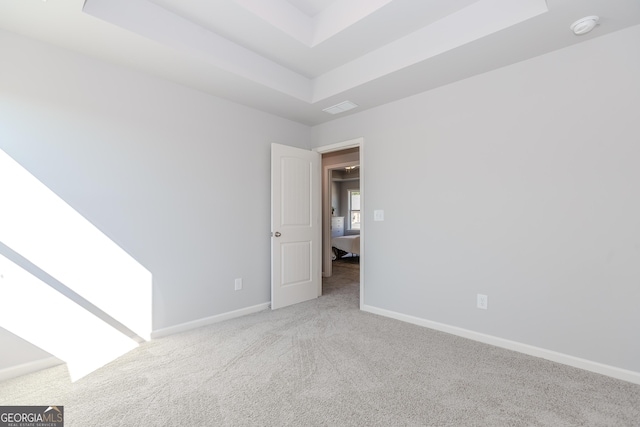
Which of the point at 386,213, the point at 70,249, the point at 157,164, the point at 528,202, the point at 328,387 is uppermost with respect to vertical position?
the point at 157,164

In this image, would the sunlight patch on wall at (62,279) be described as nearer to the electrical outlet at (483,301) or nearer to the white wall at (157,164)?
the white wall at (157,164)

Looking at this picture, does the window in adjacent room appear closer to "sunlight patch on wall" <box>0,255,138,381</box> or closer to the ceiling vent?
the ceiling vent

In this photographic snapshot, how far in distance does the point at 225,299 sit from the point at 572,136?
3555mm

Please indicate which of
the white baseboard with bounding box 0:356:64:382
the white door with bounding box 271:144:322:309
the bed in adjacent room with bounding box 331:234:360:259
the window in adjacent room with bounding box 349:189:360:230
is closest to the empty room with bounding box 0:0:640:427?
the white baseboard with bounding box 0:356:64:382

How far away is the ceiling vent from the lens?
337cm

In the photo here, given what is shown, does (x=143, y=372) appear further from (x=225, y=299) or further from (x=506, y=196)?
(x=506, y=196)

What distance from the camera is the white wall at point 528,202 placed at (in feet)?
6.77

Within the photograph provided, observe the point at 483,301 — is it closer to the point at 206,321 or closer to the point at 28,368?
the point at 206,321

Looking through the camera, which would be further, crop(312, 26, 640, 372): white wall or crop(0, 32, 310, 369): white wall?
crop(0, 32, 310, 369): white wall

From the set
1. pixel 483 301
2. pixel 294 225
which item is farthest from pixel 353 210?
pixel 483 301

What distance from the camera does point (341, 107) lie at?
11.4 ft

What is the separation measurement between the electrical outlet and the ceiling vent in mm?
2437

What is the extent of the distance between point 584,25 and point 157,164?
354 cm

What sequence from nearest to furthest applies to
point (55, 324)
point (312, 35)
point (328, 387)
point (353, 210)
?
point (328, 387), point (55, 324), point (312, 35), point (353, 210)
